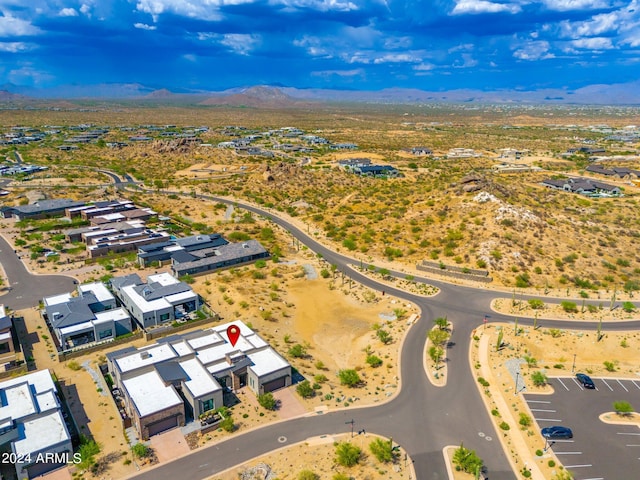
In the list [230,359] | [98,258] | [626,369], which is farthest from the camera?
[98,258]

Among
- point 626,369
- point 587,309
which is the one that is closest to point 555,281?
point 587,309

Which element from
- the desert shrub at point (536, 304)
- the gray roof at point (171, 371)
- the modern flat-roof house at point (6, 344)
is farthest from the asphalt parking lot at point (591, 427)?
the modern flat-roof house at point (6, 344)

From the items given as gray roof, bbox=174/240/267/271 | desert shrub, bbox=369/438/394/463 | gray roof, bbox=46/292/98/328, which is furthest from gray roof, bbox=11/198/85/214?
desert shrub, bbox=369/438/394/463

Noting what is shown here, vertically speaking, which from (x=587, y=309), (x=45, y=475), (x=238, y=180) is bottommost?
(x=45, y=475)

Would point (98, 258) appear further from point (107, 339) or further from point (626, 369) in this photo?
point (626, 369)

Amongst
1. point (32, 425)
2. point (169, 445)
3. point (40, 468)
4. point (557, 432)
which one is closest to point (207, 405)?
point (169, 445)

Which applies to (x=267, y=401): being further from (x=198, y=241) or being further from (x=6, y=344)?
(x=198, y=241)
